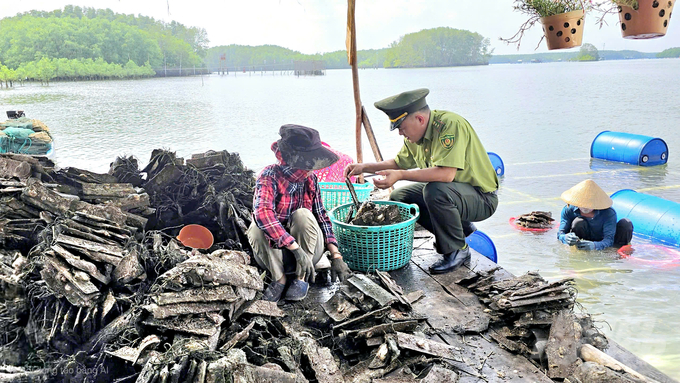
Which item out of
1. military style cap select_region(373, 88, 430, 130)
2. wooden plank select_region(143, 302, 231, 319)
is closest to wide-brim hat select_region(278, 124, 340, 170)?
military style cap select_region(373, 88, 430, 130)

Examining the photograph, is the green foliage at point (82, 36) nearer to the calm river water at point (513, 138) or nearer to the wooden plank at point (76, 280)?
the calm river water at point (513, 138)

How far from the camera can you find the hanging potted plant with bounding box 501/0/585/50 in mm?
3708

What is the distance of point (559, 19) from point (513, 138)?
15382mm

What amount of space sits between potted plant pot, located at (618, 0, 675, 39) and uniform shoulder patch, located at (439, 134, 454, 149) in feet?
5.01

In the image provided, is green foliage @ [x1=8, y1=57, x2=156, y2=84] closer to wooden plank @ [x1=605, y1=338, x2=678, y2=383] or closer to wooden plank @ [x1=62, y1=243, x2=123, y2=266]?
wooden plank @ [x1=62, y1=243, x2=123, y2=266]

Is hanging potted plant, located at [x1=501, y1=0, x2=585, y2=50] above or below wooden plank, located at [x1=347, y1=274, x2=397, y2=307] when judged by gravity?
above

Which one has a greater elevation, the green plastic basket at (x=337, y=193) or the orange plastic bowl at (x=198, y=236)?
the green plastic basket at (x=337, y=193)

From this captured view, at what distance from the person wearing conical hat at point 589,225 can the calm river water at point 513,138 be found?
0.68 ft

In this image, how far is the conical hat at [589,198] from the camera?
5.42 m

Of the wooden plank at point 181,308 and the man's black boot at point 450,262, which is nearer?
the wooden plank at point 181,308

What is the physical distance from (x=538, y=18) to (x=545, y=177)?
Answer: 328 inches

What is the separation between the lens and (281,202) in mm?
3498

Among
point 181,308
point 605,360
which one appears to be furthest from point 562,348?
point 181,308

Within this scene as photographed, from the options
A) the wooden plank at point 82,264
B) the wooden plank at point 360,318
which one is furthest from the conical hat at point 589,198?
the wooden plank at point 82,264
